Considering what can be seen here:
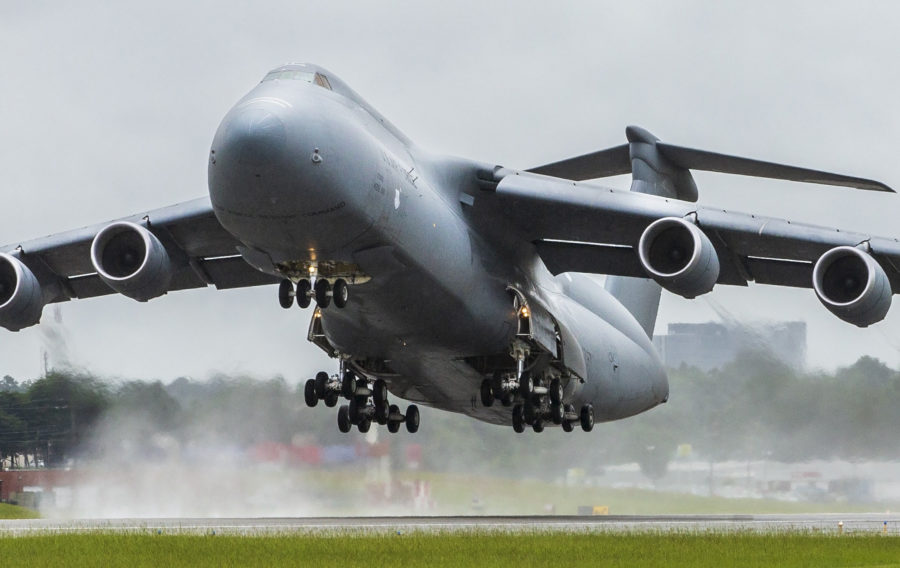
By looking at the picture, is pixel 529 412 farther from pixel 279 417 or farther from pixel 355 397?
pixel 279 417

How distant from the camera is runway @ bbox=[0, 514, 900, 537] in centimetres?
1605

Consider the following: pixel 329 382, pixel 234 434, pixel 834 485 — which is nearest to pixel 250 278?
pixel 329 382

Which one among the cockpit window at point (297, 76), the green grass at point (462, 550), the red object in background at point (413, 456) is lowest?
the green grass at point (462, 550)

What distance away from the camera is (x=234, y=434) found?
21297 millimetres

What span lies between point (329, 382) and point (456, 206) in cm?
302

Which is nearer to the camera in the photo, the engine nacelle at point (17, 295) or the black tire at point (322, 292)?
the black tire at point (322, 292)

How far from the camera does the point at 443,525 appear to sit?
17.2 m

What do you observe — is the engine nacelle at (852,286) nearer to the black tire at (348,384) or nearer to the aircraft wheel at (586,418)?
the aircraft wheel at (586,418)

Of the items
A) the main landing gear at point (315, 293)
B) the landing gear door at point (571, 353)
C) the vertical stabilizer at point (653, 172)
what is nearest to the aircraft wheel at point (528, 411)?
the landing gear door at point (571, 353)

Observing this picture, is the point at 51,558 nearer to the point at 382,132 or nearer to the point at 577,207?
the point at 382,132

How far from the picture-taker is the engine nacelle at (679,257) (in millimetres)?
14594

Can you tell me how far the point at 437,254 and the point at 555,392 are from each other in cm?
340

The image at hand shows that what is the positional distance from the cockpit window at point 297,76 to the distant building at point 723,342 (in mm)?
9553

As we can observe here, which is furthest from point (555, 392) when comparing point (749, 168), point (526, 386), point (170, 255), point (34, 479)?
point (34, 479)
